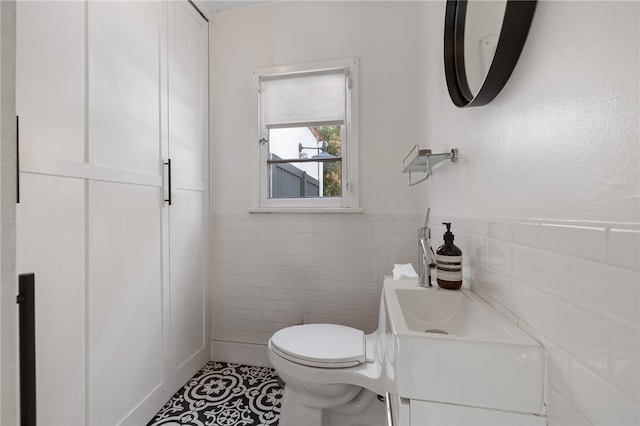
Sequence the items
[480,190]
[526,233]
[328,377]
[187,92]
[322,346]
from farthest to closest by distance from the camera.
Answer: [187,92], [322,346], [328,377], [480,190], [526,233]

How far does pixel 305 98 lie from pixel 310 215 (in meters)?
0.81

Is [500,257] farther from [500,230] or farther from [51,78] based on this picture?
[51,78]

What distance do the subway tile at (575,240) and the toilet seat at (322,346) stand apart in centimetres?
88

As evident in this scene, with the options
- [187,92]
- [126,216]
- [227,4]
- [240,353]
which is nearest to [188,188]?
[126,216]

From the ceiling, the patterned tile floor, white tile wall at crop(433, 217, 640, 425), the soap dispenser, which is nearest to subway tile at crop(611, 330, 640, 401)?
white tile wall at crop(433, 217, 640, 425)

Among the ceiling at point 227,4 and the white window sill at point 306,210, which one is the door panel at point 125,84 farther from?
the white window sill at point 306,210

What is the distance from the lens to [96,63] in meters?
1.16

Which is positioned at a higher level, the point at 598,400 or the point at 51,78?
the point at 51,78

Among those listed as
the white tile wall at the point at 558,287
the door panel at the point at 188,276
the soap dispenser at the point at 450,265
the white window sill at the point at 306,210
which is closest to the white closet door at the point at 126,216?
the door panel at the point at 188,276

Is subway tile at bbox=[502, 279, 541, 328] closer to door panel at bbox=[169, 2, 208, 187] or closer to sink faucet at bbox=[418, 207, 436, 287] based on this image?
sink faucet at bbox=[418, 207, 436, 287]

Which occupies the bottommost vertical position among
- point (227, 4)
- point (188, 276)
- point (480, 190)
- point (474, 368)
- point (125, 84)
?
point (188, 276)

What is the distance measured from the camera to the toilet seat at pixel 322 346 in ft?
3.79

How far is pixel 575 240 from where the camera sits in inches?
17.9

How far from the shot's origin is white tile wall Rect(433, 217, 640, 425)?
1.19 ft
